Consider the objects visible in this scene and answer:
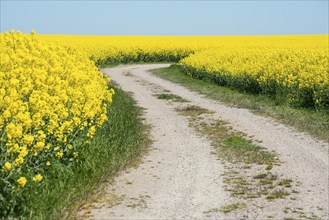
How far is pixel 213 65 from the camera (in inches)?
1081

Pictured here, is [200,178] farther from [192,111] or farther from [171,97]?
[171,97]

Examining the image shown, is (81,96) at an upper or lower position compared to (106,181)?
upper

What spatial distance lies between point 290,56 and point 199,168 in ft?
52.6

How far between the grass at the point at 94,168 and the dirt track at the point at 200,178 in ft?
0.99

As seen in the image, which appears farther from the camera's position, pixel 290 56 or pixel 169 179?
pixel 290 56

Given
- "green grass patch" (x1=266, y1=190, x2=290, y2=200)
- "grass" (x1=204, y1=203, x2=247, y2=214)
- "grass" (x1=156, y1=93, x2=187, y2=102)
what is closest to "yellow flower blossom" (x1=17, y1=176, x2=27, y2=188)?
"grass" (x1=204, y1=203, x2=247, y2=214)

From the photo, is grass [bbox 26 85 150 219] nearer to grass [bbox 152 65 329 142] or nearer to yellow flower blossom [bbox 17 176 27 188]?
yellow flower blossom [bbox 17 176 27 188]

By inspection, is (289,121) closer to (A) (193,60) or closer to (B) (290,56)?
(B) (290,56)

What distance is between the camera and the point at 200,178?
914cm

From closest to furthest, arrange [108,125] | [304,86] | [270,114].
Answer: [108,125]
[270,114]
[304,86]

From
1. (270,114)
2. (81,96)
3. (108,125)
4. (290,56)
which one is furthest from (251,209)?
(290,56)

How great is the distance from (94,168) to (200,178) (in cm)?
195

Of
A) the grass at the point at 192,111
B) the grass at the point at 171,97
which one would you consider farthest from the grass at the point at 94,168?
the grass at the point at 171,97

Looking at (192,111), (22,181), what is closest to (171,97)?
(192,111)
